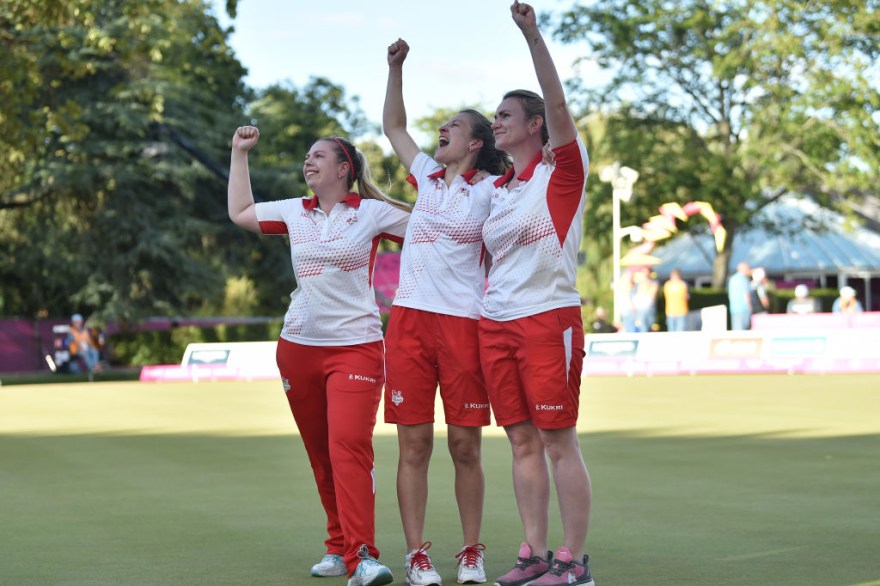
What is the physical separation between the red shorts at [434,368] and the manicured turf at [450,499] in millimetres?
725

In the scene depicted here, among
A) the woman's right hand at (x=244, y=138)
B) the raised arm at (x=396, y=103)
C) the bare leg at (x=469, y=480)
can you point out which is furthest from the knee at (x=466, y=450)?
the woman's right hand at (x=244, y=138)

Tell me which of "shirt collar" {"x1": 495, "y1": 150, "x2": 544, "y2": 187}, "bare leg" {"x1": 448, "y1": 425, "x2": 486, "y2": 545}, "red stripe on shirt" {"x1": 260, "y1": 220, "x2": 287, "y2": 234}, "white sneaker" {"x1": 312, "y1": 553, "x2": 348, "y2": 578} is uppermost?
"shirt collar" {"x1": 495, "y1": 150, "x2": 544, "y2": 187}

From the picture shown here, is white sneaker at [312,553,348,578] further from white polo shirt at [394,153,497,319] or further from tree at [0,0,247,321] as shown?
tree at [0,0,247,321]

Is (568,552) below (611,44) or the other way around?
below

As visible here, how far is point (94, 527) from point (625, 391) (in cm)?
1314

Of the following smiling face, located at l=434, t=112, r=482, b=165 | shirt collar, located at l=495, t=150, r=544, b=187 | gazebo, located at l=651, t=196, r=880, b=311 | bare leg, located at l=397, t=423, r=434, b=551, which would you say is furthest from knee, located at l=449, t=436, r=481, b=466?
gazebo, located at l=651, t=196, r=880, b=311

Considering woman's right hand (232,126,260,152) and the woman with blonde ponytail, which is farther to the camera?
woman's right hand (232,126,260,152)

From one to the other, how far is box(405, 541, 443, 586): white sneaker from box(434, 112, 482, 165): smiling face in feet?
5.41

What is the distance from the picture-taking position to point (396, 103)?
6.69 meters

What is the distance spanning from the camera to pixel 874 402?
1684cm

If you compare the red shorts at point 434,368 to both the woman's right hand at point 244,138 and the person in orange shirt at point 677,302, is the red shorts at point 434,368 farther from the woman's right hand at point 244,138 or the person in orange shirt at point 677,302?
the person in orange shirt at point 677,302

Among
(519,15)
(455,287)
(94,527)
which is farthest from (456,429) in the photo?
(94,527)

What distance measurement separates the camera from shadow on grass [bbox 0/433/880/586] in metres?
6.36

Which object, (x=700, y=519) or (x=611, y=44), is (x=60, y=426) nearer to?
(x=700, y=519)
